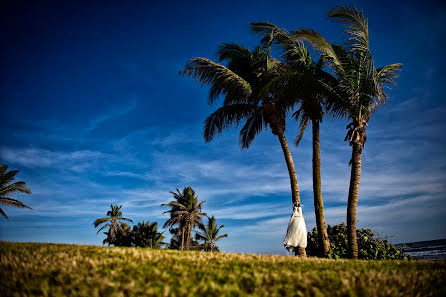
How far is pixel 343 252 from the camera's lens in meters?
10.7

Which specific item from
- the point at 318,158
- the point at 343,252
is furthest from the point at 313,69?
the point at 343,252

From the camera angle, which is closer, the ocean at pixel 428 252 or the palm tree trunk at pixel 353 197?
the palm tree trunk at pixel 353 197

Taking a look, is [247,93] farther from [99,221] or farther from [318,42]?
[99,221]

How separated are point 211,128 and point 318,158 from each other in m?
5.37

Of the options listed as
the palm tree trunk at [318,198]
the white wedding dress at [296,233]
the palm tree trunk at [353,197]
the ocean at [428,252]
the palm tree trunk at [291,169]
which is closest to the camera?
the palm tree trunk at [353,197]

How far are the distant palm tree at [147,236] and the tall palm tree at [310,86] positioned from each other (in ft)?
126

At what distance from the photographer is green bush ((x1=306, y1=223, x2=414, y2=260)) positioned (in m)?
10.6

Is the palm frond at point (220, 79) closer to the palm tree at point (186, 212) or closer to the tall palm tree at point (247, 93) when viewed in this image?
the tall palm tree at point (247, 93)

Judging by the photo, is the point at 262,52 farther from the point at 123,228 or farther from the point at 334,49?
the point at 123,228

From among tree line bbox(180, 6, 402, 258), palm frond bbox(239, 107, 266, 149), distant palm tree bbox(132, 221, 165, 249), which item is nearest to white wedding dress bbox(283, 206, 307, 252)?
tree line bbox(180, 6, 402, 258)

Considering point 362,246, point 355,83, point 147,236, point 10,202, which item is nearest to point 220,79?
point 355,83

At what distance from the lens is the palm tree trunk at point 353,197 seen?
9.18m

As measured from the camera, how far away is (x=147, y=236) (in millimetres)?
43125

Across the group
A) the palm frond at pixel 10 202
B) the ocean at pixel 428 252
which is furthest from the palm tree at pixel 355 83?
the palm frond at pixel 10 202
